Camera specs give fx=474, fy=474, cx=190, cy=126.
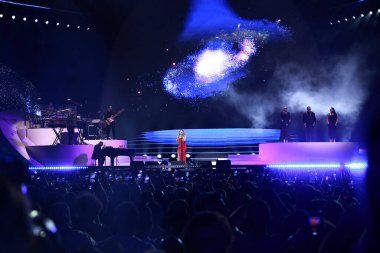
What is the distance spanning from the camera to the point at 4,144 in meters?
18.7

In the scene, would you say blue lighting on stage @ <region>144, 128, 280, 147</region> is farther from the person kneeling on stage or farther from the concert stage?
the person kneeling on stage

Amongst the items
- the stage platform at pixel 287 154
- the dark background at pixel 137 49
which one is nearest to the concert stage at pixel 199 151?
the stage platform at pixel 287 154

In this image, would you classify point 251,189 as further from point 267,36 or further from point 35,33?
point 267,36

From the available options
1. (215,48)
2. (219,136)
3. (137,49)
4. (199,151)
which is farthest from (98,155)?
(215,48)

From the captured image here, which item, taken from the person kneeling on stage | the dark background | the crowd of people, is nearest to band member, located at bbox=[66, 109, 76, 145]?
the person kneeling on stage

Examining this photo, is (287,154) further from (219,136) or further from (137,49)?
(137,49)

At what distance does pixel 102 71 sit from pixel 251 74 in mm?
8982

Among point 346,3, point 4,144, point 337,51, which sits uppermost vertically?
point 346,3

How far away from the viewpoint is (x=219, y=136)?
85.8 feet

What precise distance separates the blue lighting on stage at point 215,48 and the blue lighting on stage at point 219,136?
306 centimetres

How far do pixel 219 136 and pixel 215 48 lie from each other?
263 inches

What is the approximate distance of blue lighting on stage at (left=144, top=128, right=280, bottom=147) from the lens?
2483cm

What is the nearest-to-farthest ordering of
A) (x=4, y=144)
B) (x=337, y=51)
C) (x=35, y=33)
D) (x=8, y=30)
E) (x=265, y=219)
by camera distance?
(x=265, y=219), (x=4, y=144), (x=8, y=30), (x=35, y=33), (x=337, y=51)

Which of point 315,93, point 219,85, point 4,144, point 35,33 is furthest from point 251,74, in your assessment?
point 4,144
